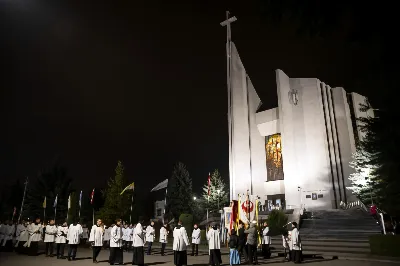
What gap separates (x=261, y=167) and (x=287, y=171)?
4.69 metres

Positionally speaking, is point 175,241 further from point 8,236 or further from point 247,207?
point 8,236

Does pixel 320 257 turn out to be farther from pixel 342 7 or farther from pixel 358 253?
pixel 342 7

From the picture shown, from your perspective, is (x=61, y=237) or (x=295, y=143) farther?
(x=295, y=143)


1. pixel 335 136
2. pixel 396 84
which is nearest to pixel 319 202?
pixel 335 136

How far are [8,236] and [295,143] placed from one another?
27075 mm

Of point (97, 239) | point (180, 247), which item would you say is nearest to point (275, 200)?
point (97, 239)

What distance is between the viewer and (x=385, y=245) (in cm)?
1329

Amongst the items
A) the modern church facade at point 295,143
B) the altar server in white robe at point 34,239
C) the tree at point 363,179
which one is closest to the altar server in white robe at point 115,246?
the altar server in white robe at point 34,239

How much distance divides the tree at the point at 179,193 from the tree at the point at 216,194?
8.26ft

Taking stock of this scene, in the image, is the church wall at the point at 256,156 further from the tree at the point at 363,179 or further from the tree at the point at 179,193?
the tree at the point at 179,193

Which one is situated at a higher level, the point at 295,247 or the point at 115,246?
the point at 115,246

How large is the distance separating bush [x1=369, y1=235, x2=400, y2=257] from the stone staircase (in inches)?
21.4

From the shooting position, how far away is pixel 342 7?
6285 mm

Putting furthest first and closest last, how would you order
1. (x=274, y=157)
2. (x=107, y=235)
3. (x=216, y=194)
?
(x=216, y=194)
(x=274, y=157)
(x=107, y=235)
